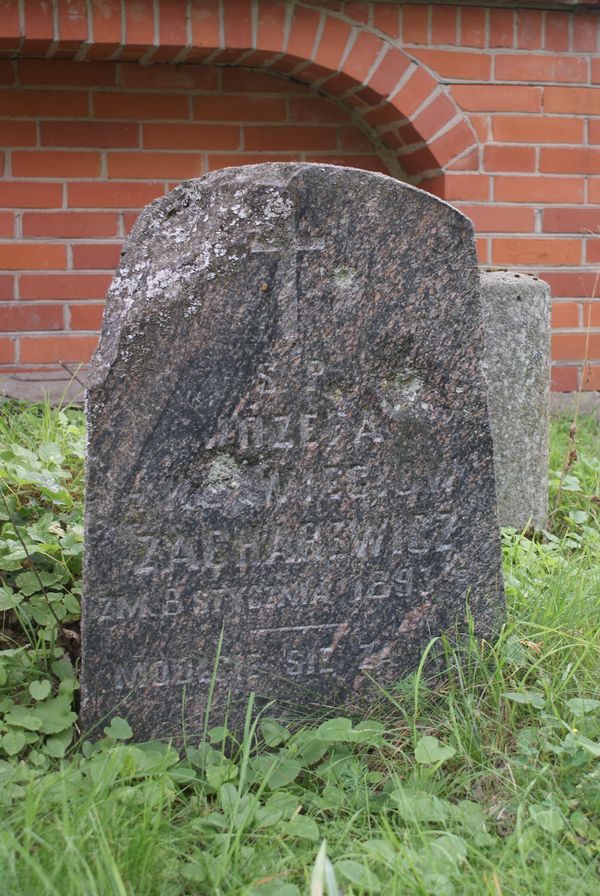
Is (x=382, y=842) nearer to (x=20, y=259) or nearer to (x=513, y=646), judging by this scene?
(x=513, y=646)

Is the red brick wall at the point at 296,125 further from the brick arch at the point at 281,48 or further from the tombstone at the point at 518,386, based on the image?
the tombstone at the point at 518,386

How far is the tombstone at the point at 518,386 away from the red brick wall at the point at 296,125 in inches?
32.8

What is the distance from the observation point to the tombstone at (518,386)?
290 centimetres

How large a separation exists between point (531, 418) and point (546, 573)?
23.0 inches

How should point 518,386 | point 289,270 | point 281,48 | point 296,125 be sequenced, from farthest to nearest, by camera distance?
point 296,125, point 281,48, point 518,386, point 289,270

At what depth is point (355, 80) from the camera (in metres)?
3.76

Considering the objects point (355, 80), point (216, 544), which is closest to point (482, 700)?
point (216, 544)

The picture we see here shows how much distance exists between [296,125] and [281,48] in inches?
17.7

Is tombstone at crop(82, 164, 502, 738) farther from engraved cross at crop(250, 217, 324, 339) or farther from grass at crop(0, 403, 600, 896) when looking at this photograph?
grass at crop(0, 403, 600, 896)

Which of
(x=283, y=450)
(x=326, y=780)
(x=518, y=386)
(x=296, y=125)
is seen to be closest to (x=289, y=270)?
(x=283, y=450)

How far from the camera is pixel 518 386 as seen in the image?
2.96 m

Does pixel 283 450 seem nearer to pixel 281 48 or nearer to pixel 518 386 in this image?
pixel 518 386

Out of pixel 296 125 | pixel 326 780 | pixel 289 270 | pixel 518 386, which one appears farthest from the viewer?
pixel 296 125

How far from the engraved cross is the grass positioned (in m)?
0.81
